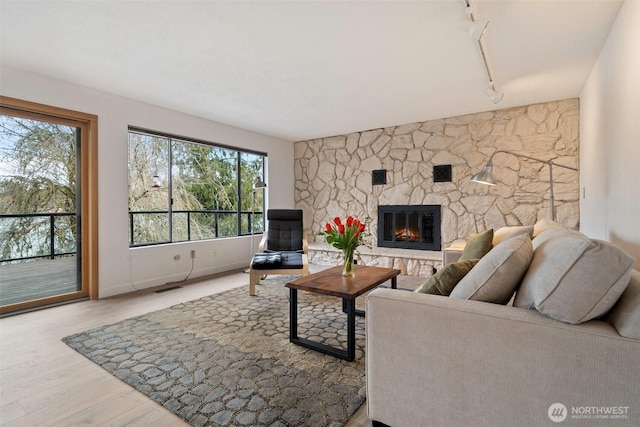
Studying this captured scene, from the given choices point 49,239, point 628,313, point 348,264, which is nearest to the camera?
point 628,313

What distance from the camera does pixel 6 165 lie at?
3137 millimetres

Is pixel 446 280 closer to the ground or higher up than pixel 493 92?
closer to the ground

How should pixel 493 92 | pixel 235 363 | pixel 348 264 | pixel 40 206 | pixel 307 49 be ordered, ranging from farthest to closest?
pixel 40 206, pixel 493 92, pixel 348 264, pixel 307 49, pixel 235 363

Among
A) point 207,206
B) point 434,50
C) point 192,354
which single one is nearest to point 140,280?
point 207,206

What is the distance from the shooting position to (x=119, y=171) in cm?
357

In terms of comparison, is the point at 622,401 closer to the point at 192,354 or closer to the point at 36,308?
the point at 192,354

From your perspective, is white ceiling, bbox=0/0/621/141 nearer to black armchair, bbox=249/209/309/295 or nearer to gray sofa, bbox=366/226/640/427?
black armchair, bbox=249/209/309/295

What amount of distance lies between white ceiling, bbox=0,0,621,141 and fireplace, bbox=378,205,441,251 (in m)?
1.62

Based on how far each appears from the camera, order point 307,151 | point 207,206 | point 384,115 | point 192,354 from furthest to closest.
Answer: point 307,151
point 207,206
point 384,115
point 192,354

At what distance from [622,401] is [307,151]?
5.37 metres

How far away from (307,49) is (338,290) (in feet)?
6.22

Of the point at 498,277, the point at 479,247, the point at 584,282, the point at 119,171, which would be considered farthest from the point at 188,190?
the point at 584,282

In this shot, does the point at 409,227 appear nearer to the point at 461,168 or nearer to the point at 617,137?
the point at 461,168

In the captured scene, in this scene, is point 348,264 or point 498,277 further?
point 348,264
